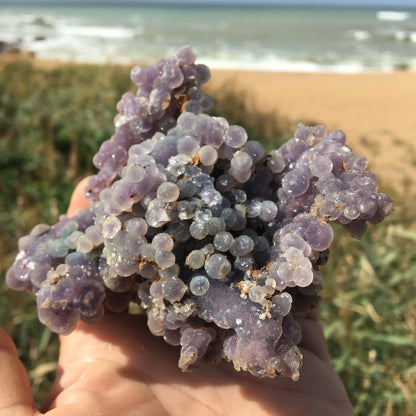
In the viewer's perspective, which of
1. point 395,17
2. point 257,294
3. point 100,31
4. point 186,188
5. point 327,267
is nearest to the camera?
point 257,294

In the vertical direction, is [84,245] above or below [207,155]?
below

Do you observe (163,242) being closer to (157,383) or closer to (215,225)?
(215,225)

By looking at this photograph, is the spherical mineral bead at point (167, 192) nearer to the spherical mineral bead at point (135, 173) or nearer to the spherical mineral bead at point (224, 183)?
the spherical mineral bead at point (135, 173)

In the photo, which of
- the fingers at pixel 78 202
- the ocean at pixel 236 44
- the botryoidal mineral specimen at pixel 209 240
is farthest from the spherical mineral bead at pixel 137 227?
the ocean at pixel 236 44

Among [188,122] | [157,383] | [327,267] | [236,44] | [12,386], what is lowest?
[236,44]

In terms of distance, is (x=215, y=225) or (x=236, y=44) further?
(x=236, y=44)

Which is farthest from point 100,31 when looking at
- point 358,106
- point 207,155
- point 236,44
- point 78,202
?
point 207,155
